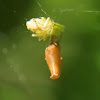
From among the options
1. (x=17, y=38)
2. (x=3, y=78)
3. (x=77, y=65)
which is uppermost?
(x=17, y=38)

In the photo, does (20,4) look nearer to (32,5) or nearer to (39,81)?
(32,5)

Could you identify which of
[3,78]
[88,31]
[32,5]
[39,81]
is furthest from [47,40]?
[3,78]

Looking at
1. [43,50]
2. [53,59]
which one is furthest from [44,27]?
[43,50]

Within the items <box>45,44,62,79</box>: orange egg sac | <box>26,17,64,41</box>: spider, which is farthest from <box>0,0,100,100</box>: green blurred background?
<box>45,44,62,79</box>: orange egg sac

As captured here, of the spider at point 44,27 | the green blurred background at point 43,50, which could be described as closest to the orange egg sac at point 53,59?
the spider at point 44,27

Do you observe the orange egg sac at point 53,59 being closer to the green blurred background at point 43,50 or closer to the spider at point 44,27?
the spider at point 44,27
